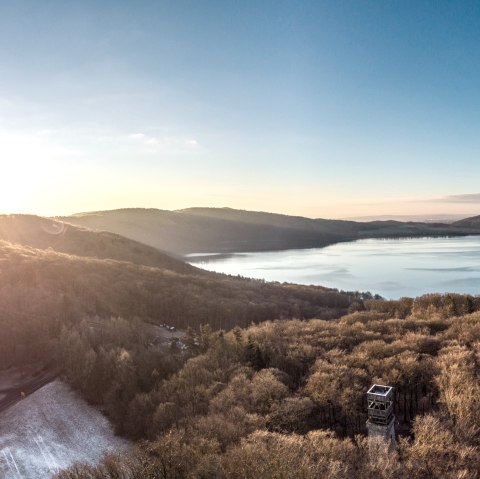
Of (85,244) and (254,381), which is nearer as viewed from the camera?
(254,381)

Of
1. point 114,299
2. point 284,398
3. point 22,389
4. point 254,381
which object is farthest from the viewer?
point 114,299

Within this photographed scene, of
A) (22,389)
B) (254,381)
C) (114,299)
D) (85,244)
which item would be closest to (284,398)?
(254,381)

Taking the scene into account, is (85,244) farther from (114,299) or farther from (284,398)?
(284,398)

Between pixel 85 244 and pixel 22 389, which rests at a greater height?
pixel 85 244

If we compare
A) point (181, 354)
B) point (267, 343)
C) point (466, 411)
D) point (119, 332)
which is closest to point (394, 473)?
point (466, 411)

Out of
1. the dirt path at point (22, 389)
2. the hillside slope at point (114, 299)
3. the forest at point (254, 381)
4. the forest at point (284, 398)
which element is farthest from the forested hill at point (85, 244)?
the dirt path at point (22, 389)

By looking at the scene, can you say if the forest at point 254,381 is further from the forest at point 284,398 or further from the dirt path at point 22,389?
the dirt path at point 22,389
